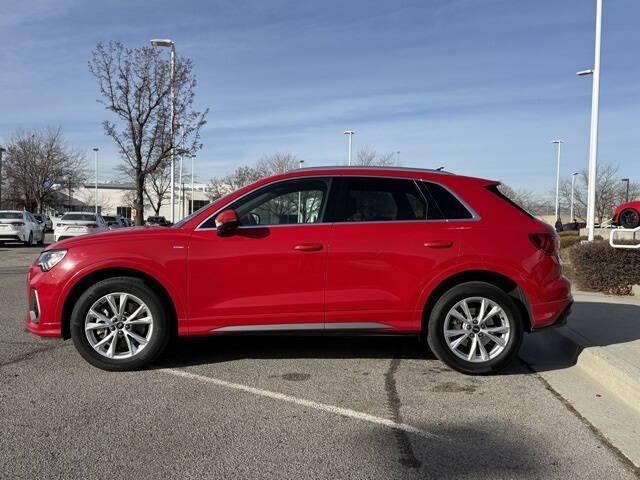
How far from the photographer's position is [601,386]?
4.86 meters

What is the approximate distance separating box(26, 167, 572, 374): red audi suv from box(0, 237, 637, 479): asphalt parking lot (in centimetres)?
39

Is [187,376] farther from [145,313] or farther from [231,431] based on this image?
[231,431]

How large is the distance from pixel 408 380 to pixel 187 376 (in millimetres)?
1938

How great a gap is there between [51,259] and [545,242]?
14.6ft

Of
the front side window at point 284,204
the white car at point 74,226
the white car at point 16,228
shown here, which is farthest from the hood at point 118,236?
the white car at point 16,228

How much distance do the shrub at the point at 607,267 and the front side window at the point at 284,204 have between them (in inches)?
269

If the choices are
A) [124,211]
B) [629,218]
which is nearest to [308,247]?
[629,218]

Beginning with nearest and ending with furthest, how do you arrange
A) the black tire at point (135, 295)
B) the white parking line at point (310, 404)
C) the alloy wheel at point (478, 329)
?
the white parking line at point (310, 404), the black tire at point (135, 295), the alloy wheel at point (478, 329)

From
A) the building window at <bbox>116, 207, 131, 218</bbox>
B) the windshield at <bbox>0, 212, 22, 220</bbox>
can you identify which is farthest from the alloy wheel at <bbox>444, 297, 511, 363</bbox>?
the building window at <bbox>116, 207, 131, 218</bbox>

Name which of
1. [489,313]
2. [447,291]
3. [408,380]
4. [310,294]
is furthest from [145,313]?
[489,313]

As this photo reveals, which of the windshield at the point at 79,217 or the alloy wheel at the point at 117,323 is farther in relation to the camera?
the windshield at the point at 79,217

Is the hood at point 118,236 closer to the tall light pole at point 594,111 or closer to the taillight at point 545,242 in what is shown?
the taillight at point 545,242

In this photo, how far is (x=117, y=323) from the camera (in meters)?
4.99

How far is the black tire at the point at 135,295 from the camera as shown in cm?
494
